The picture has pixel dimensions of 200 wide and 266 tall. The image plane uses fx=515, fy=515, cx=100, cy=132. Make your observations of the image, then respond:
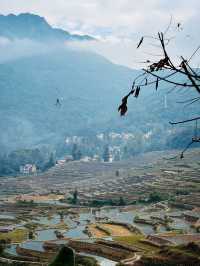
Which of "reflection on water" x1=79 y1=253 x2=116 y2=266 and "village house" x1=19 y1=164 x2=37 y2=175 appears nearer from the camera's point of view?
"reflection on water" x1=79 y1=253 x2=116 y2=266

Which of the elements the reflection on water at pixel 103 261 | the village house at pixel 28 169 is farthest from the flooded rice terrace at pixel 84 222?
the village house at pixel 28 169

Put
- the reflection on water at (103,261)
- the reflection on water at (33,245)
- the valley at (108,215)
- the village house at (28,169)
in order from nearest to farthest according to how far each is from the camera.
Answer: the reflection on water at (103,261) → the valley at (108,215) → the reflection on water at (33,245) → the village house at (28,169)

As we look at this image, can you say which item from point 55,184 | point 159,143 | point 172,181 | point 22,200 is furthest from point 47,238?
point 159,143

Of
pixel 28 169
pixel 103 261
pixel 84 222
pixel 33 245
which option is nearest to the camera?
pixel 103 261

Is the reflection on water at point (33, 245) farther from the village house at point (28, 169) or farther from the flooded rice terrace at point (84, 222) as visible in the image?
the village house at point (28, 169)

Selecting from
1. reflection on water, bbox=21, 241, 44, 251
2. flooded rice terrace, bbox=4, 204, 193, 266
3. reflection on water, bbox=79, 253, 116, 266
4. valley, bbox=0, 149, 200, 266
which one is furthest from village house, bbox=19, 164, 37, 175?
reflection on water, bbox=79, 253, 116, 266

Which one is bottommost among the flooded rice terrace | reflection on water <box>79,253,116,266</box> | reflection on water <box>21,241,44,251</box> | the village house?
reflection on water <box>79,253,116,266</box>

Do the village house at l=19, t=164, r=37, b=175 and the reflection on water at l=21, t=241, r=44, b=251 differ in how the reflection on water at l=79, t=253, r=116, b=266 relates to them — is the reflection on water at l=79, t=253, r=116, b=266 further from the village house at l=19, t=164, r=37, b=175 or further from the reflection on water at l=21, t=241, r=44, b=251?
the village house at l=19, t=164, r=37, b=175

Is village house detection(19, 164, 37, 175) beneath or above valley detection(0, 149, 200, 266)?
above

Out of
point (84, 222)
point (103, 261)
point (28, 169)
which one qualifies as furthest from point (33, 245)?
point (28, 169)

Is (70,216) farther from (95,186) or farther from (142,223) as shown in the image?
(95,186)

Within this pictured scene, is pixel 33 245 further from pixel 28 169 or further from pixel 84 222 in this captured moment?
pixel 28 169
